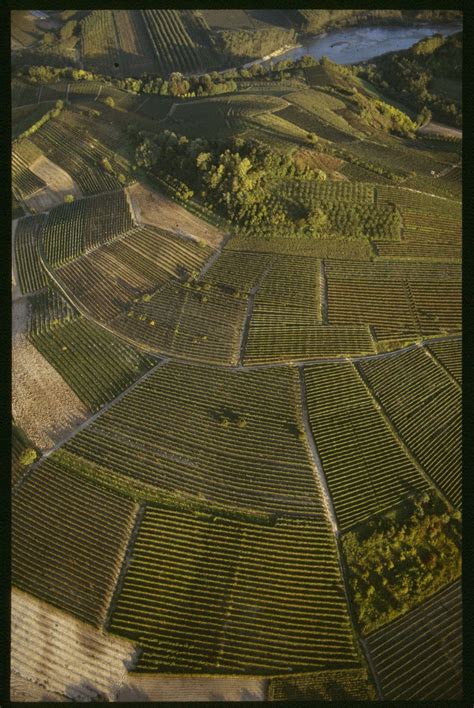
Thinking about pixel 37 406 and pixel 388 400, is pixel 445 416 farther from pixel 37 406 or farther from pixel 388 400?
pixel 37 406

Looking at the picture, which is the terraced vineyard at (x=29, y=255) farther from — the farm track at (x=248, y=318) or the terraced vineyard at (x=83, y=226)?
the farm track at (x=248, y=318)

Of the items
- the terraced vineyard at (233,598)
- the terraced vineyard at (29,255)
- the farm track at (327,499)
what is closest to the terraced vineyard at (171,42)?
the terraced vineyard at (29,255)

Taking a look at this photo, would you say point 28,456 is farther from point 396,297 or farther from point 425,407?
point 396,297

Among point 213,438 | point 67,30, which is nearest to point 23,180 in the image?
point 213,438

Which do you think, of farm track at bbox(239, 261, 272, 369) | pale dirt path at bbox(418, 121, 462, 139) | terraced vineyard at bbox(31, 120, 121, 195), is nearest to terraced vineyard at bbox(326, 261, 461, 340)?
farm track at bbox(239, 261, 272, 369)

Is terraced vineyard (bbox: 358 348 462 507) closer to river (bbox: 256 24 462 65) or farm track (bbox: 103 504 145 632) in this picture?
farm track (bbox: 103 504 145 632)

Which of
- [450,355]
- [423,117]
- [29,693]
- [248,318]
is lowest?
[29,693]

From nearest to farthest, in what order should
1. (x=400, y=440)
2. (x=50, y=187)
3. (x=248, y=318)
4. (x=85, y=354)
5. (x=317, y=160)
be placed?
(x=400, y=440) → (x=85, y=354) → (x=248, y=318) → (x=317, y=160) → (x=50, y=187)
